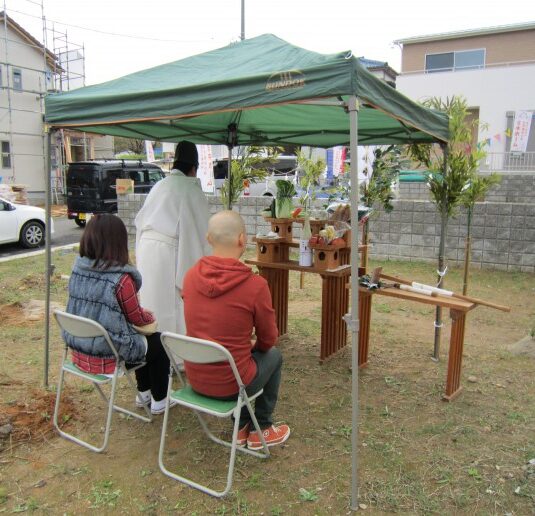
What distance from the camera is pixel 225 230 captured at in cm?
233

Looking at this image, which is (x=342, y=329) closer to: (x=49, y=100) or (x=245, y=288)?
(x=245, y=288)

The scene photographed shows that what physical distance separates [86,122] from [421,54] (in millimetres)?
20936

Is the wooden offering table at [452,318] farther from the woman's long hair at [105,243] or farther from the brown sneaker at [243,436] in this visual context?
the woman's long hair at [105,243]

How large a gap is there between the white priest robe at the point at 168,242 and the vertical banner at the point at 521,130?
14.3m

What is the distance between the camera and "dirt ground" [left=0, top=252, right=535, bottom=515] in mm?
2322

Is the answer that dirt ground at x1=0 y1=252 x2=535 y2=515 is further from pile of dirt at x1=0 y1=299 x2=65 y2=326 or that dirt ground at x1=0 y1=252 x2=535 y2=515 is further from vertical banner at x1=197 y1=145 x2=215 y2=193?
vertical banner at x1=197 y1=145 x2=215 y2=193

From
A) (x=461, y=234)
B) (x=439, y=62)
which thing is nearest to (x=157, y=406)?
(x=461, y=234)

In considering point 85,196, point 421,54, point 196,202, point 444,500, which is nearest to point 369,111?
point 196,202

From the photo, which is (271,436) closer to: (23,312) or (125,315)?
(125,315)

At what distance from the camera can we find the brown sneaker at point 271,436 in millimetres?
2693

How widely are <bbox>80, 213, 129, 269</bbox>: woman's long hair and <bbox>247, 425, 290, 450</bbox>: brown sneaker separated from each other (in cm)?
120

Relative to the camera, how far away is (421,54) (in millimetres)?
20797

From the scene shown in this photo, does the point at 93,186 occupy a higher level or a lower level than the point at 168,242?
higher

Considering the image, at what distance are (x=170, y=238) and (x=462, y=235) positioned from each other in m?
5.64
